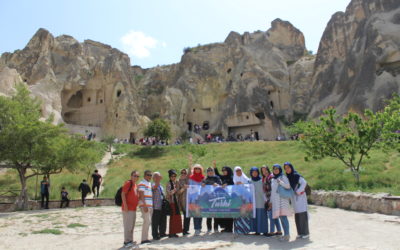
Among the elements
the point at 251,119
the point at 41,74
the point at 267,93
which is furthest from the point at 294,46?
the point at 41,74

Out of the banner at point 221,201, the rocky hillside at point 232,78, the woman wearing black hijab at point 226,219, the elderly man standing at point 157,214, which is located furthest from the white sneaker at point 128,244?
the rocky hillside at point 232,78

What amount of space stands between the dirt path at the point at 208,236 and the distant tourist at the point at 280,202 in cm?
32

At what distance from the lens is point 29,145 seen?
1486 cm

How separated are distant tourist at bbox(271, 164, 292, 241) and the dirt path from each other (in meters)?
0.32

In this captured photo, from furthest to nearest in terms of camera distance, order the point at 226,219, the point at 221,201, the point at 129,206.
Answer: the point at 226,219
the point at 221,201
the point at 129,206

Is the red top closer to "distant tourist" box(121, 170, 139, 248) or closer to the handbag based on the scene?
"distant tourist" box(121, 170, 139, 248)

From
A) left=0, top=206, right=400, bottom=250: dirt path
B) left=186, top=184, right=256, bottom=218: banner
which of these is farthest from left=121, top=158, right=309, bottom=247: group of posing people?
left=0, top=206, right=400, bottom=250: dirt path

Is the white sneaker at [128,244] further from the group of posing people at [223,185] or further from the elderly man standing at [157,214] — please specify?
the elderly man standing at [157,214]

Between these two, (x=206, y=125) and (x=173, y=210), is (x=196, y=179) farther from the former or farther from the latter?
(x=206, y=125)

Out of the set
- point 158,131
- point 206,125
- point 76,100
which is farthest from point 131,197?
point 206,125

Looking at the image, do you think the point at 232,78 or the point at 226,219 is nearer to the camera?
the point at 226,219

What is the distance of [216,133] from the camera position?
46375mm

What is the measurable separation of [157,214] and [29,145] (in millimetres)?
10270

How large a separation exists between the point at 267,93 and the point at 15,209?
36.0 meters
